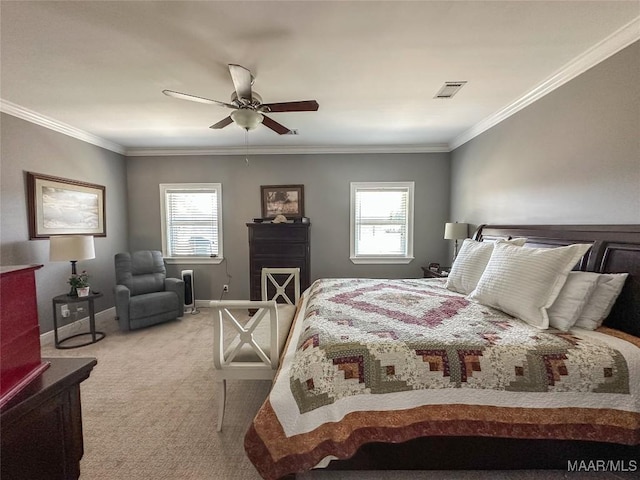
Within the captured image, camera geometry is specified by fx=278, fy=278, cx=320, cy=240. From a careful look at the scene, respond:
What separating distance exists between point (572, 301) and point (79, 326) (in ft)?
16.9

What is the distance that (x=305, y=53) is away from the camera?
2023 mm

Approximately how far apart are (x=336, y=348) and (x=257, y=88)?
2322 mm

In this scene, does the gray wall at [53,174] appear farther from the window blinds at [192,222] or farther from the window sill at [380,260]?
the window sill at [380,260]

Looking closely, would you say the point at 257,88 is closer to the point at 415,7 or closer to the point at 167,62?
the point at 167,62

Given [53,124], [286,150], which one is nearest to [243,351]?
[286,150]

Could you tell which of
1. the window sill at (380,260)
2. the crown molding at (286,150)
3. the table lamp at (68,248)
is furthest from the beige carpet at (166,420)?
the crown molding at (286,150)

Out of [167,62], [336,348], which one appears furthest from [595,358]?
[167,62]

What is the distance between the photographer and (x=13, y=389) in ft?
2.21

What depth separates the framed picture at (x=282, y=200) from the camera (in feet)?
15.0

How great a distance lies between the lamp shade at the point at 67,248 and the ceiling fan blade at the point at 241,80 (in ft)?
8.69

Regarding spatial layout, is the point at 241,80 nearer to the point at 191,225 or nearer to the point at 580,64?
the point at 580,64

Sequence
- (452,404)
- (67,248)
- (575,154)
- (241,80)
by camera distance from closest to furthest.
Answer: (452,404) → (241,80) → (575,154) → (67,248)

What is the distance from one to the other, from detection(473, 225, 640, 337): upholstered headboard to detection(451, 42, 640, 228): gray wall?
151 millimetres

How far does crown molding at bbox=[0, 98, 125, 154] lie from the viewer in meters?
2.85
